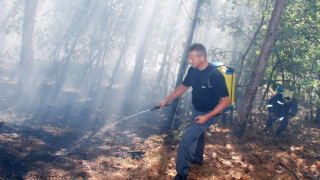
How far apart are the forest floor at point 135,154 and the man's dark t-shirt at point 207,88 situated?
4.95 ft

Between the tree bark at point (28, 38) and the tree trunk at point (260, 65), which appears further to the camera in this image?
the tree bark at point (28, 38)

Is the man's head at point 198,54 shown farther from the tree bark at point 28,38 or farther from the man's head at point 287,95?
the tree bark at point 28,38

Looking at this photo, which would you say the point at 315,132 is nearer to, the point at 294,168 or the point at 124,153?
the point at 294,168

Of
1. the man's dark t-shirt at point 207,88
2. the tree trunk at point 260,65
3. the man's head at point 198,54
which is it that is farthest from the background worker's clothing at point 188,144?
the tree trunk at point 260,65

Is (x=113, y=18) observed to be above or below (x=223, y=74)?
above

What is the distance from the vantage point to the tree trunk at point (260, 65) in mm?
6477

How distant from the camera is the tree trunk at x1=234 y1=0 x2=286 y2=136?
6.48 meters

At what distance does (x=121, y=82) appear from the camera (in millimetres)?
23797

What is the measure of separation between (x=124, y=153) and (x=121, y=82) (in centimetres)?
1879

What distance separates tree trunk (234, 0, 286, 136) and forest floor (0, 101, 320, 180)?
62 centimetres

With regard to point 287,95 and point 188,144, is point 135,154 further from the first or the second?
point 287,95

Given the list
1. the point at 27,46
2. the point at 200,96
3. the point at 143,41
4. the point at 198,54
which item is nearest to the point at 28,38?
the point at 27,46

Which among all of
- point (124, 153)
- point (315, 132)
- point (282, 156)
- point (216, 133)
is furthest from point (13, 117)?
point (315, 132)

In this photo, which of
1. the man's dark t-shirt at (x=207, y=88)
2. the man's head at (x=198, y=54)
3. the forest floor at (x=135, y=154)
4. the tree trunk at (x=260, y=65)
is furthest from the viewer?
the tree trunk at (x=260, y=65)
